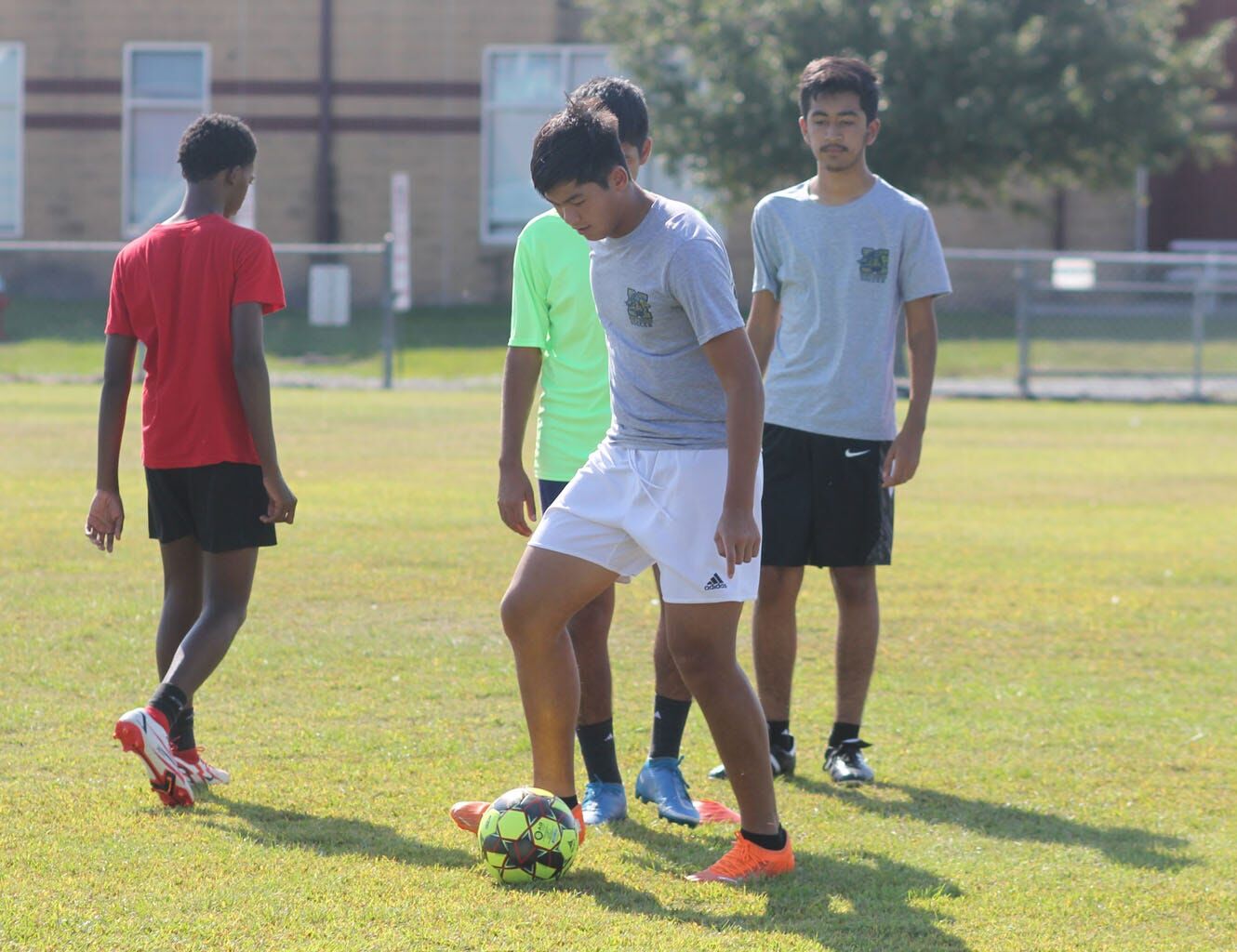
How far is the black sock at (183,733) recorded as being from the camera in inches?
209

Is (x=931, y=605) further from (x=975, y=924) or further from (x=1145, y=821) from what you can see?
(x=975, y=924)

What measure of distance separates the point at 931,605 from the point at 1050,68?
62.4ft

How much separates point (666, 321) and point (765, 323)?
1473 mm

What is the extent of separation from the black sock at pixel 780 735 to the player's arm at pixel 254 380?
170cm

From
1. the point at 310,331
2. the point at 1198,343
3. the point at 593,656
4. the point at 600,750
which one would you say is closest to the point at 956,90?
the point at 1198,343

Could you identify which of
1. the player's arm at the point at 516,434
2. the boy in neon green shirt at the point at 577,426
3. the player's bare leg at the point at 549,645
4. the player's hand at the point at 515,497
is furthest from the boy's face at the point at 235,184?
the player's bare leg at the point at 549,645

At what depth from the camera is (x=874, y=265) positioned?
5664 millimetres

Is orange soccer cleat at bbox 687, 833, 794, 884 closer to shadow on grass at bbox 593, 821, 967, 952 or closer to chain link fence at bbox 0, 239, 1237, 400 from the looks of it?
shadow on grass at bbox 593, 821, 967, 952

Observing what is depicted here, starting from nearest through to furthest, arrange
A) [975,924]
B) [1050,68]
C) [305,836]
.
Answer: [975,924], [305,836], [1050,68]

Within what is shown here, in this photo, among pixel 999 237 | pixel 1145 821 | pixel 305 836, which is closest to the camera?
pixel 305 836

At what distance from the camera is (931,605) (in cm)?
852

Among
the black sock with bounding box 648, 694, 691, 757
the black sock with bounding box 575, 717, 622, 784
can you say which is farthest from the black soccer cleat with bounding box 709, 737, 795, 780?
the black sock with bounding box 575, 717, 622, 784

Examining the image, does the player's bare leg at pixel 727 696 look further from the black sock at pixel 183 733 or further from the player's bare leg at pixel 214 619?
the black sock at pixel 183 733

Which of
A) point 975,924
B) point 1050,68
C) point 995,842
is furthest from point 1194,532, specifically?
point 1050,68
